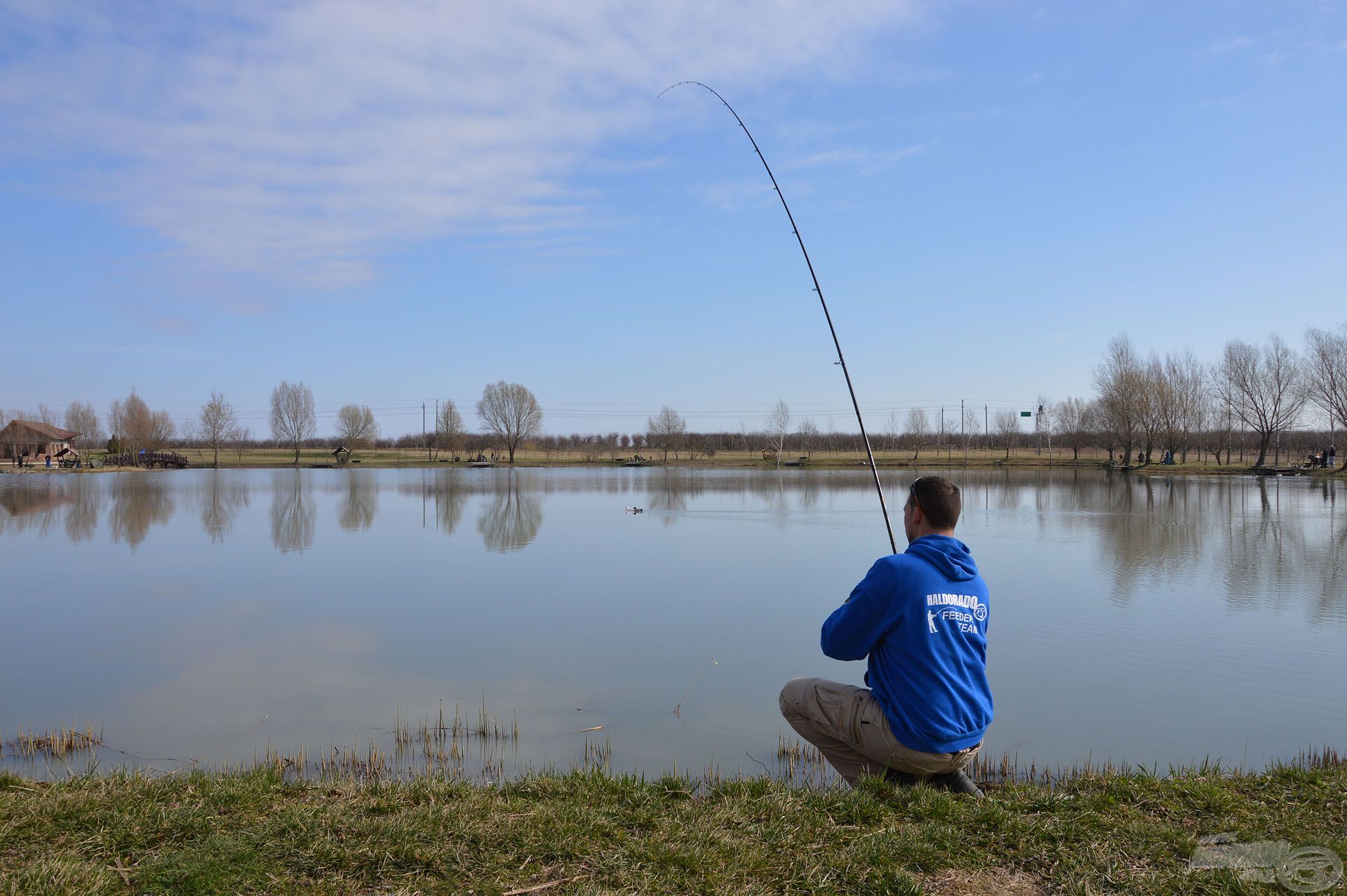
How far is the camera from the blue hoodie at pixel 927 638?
12.9ft

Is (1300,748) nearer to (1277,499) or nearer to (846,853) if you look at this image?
(846,853)

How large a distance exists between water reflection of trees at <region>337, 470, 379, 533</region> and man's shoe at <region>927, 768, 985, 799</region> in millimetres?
18871

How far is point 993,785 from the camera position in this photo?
469 cm

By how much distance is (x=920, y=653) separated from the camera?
3.92m

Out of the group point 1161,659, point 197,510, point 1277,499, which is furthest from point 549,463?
point 1161,659

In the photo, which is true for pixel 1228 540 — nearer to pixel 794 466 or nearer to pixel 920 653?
pixel 920 653

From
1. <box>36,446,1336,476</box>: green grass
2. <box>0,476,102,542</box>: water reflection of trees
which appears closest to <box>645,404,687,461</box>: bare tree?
<box>36,446,1336,476</box>: green grass

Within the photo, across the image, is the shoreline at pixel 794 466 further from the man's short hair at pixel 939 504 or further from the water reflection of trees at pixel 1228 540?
the man's short hair at pixel 939 504

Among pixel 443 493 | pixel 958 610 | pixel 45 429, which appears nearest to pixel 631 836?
pixel 958 610

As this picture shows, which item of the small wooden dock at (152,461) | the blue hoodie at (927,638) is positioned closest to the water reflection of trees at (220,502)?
the blue hoodie at (927,638)

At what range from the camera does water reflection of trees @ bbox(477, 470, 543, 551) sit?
18875mm

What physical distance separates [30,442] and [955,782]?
280 ft

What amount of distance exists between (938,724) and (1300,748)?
13.3ft

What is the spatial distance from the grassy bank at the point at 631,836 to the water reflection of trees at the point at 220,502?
55.9 ft
